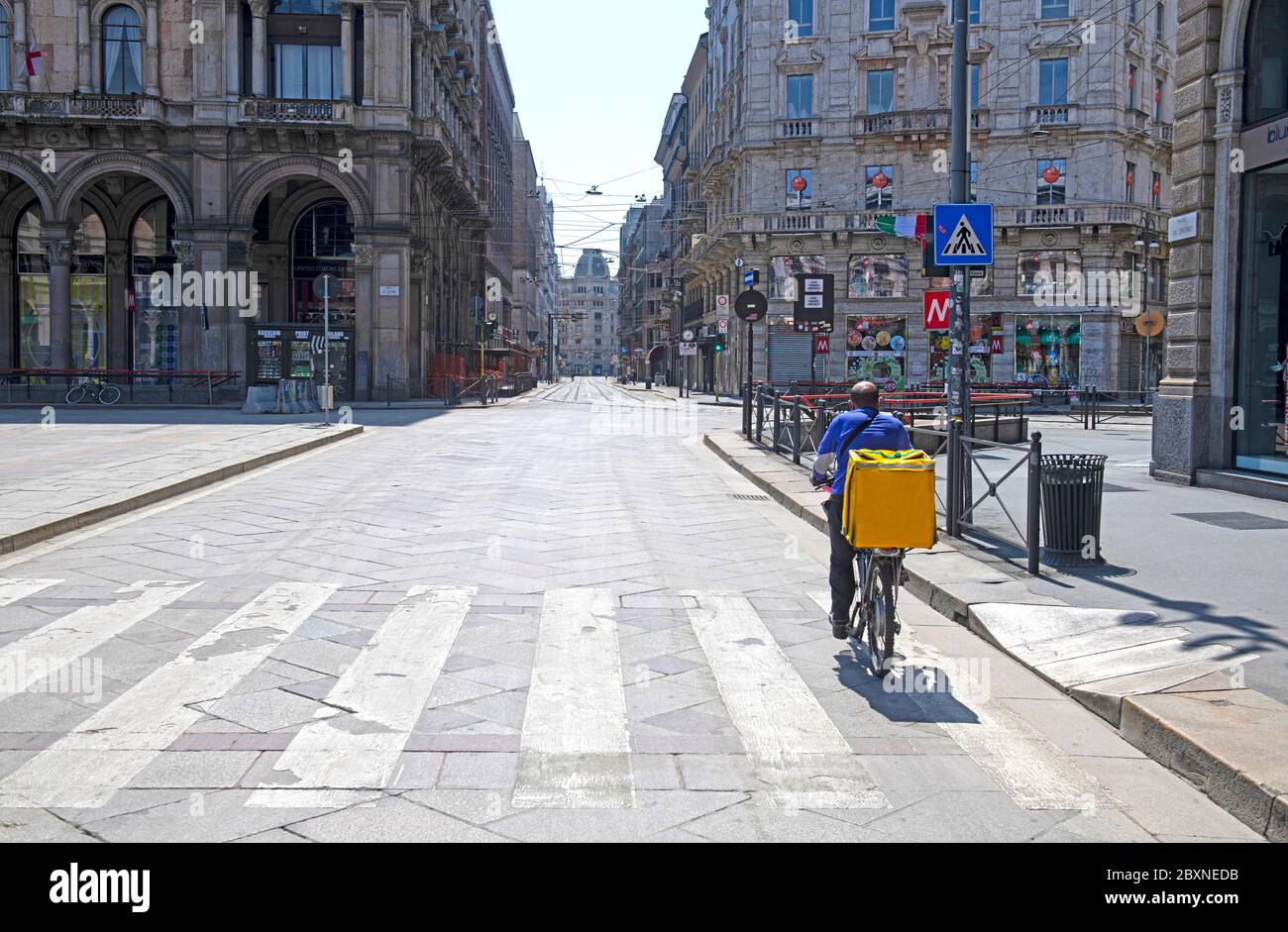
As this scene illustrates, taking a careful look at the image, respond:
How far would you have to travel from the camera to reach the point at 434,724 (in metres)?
5.17

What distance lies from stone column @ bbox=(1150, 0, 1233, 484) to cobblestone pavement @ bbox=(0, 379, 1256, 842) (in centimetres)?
618

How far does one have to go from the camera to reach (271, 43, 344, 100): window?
3941 centimetres

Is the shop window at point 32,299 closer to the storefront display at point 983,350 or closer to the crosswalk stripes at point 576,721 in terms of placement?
the storefront display at point 983,350

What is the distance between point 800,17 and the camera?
46.8m

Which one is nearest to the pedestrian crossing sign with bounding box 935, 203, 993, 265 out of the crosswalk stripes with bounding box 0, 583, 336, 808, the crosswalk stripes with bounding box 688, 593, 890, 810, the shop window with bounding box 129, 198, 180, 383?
the crosswalk stripes with bounding box 688, 593, 890, 810

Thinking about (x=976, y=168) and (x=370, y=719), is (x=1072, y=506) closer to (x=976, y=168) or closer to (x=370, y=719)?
(x=370, y=719)

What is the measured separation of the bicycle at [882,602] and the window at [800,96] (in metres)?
43.3

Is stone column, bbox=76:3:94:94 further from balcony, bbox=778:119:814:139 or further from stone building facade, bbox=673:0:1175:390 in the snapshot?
balcony, bbox=778:119:814:139

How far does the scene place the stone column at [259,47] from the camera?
3856cm

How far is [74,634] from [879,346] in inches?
1663
